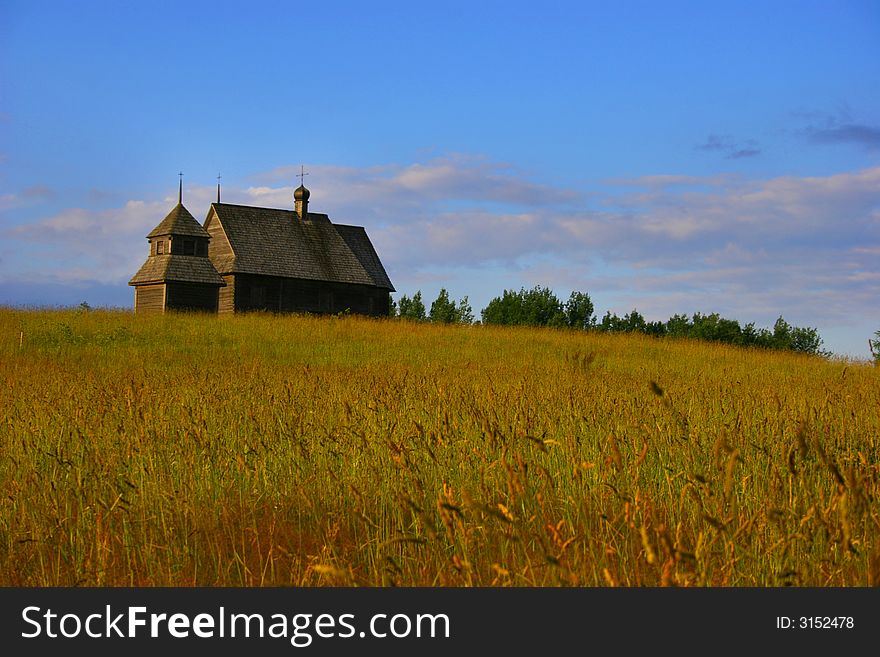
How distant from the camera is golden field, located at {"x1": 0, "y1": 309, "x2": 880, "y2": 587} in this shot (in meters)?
2.98

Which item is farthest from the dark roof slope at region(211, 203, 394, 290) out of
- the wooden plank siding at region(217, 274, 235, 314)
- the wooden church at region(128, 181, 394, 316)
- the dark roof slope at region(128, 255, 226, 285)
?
the dark roof slope at region(128, 255, 226, 285)

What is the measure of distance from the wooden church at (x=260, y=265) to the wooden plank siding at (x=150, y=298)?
0.04 meters

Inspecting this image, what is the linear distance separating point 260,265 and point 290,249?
2.03 m

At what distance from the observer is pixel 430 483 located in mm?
4582

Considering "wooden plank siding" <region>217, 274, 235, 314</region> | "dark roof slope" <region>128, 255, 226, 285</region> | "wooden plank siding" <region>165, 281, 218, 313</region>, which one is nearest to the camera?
"dark roof slope" <region>128, 255, 226, 285</region>

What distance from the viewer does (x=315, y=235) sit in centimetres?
4000

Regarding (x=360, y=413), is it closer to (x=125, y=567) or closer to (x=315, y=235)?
(x=125, y=567)

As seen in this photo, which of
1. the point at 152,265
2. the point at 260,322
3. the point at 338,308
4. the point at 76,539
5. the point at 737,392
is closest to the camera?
the point at 76,539

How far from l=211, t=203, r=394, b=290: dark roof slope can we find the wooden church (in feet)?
0.16

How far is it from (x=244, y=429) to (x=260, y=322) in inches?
699

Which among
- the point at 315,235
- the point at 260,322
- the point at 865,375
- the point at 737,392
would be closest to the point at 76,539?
the point at 737,392

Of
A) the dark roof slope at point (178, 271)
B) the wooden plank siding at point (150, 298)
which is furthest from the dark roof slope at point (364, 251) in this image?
the wooden plank siding at point (150, 298)

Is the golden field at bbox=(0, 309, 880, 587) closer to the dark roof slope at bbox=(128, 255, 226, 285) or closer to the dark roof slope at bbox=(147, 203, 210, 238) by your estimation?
the dark roof slope at bbox=(128, 255, 226, 285)

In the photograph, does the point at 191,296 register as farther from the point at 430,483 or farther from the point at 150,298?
the point at 430,483
